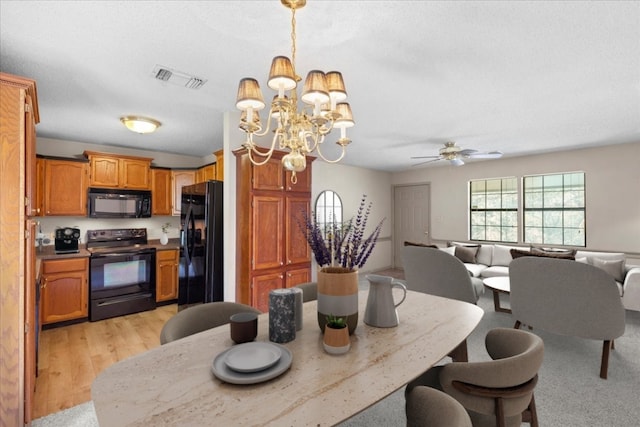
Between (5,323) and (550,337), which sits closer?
(5,323)

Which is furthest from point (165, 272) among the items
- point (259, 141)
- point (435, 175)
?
point (435, 175)

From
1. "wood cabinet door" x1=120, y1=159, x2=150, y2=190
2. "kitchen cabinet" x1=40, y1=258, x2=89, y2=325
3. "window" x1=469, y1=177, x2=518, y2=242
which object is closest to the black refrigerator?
"kitchen cabinet" x1=40, y1=258, x2=89, y2=325

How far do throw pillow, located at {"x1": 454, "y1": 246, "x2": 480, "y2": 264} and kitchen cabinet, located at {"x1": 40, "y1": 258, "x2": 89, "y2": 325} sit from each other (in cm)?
553

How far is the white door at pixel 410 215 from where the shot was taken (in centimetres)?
660

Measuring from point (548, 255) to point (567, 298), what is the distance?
152 cm

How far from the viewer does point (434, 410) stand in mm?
880

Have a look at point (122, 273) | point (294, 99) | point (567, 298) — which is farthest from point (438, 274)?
point (122, 273)

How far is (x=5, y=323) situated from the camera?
1593 mm

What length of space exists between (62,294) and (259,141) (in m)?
2.88

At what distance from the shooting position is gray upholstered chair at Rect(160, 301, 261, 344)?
1.40m

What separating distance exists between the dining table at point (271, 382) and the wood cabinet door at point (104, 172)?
3725 mm

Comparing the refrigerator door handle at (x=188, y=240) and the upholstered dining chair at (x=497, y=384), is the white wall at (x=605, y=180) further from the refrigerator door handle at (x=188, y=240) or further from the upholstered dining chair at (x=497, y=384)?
the refrigerator door handle at (x=188, y=240)

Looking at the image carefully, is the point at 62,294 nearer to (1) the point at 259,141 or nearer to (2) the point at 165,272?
(2) the point at 165,272

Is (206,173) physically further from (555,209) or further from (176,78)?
(555,209)
